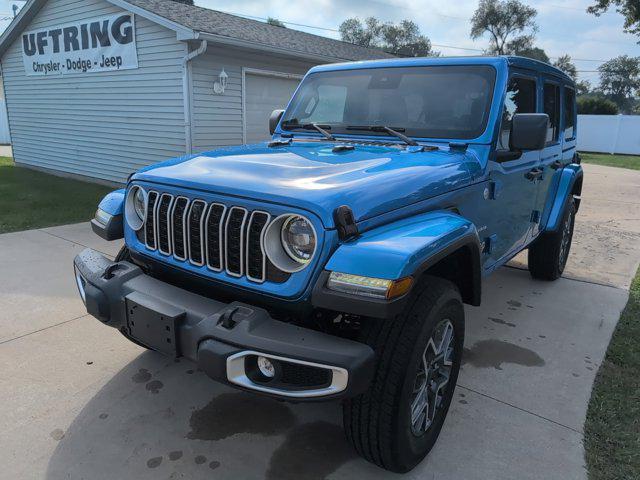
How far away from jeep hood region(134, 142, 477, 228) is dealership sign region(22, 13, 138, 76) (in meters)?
8.18

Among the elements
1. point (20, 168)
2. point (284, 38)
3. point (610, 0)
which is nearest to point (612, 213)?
point (284, 38)

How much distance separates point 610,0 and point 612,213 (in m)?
16.8

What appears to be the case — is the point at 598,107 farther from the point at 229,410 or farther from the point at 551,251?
the point at 229,410

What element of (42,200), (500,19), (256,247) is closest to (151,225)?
(256,247)

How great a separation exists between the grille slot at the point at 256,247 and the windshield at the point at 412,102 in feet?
4.96

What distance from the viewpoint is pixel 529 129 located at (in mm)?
2939

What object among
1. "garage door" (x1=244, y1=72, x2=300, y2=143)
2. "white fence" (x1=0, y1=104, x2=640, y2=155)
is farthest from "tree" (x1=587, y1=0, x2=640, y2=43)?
"garage door" (x1=244, y1=72, x2=300, y2=143)

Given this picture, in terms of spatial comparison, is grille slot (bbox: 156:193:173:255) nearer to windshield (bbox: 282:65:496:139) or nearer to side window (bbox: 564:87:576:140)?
windshield (bbox: 282:65:496:139)

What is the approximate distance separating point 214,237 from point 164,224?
42 cm

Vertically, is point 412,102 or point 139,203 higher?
point 412,102

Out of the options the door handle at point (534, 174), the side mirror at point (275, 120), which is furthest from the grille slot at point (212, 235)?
the door handle at point (534, 174)

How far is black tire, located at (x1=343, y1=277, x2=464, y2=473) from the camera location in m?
2.05

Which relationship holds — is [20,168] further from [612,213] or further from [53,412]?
[612,213]

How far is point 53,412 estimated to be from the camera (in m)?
2.76
